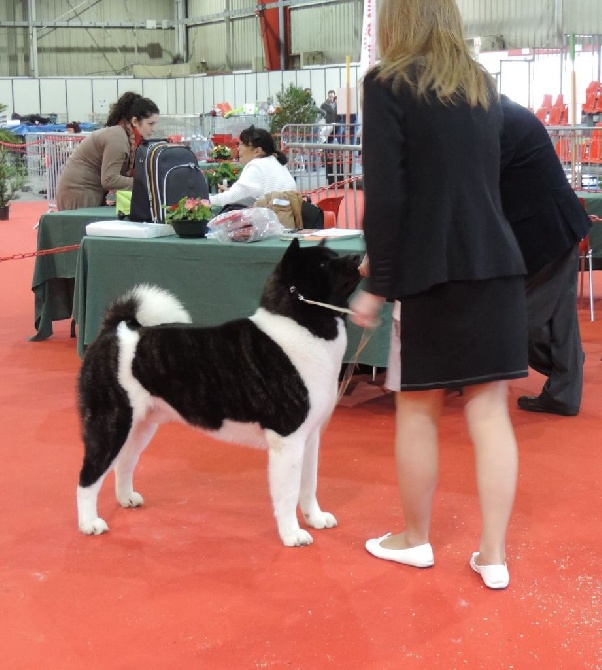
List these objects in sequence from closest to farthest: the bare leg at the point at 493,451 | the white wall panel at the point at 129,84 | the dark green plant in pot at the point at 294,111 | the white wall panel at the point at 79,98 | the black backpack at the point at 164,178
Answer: the bare leg at the point at 493,451 < the black backpack at the point at 164,178 < the dark green plant in pot at the point at 294,111 < the white wall panel at the point at 79,98 < the white wall panel at the point at 129,84

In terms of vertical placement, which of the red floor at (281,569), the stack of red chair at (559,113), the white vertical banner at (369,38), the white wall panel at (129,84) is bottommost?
the red floor at (281,569)

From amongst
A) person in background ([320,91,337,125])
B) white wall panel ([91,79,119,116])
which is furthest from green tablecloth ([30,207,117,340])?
white wall panel ([91,79,119,116])

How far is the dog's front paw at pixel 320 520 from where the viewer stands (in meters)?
3.05

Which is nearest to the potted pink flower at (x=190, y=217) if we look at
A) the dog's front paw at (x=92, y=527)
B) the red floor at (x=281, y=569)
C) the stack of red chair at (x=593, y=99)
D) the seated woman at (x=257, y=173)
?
the red floor at (x=281, y=569)

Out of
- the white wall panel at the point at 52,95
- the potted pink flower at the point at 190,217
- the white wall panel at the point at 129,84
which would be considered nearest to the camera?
the potted pink flower at the point at 190,217

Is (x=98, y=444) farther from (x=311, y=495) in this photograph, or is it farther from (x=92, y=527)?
(x=311, y=495)

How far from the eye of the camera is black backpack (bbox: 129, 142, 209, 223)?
16.1ft

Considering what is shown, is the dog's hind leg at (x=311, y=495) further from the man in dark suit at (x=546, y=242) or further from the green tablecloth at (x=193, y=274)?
the man in dark suit at (x=546, y=242)

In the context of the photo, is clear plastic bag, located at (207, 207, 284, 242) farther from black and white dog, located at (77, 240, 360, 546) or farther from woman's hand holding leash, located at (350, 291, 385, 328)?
woman's hand holding leash, located at (350, 291, 385, 328)

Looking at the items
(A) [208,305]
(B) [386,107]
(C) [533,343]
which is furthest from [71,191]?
(B) [386,107]

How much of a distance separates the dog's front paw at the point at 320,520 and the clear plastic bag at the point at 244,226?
1658 millimetres

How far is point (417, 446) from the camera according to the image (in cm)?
258

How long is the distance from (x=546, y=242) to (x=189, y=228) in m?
1.73

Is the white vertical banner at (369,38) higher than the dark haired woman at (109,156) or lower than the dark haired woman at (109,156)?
higher
